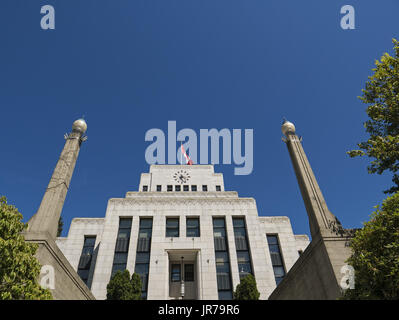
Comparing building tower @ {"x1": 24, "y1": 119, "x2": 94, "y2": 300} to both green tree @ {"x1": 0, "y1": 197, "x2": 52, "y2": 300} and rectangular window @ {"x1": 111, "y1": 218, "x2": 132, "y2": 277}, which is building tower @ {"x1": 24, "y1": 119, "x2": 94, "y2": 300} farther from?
rectangular window @ {"x1": 111, "y1": 218, "x2": 132, "y2": 277}

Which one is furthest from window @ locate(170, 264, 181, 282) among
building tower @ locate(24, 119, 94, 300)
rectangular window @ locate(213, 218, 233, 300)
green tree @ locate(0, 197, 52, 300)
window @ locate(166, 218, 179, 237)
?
green tree @ locate(0, 197, 52, 300)

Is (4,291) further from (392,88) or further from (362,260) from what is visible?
(392,88)

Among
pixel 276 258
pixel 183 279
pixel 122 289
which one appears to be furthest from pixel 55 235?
pixel 276 258

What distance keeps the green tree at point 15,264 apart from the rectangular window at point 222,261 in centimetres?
2358

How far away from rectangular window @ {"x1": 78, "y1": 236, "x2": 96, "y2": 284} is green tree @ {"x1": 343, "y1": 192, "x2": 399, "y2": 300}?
32971mm

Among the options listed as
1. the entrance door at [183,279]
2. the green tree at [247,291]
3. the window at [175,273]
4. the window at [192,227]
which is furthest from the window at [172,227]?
the green tree at [247,291]

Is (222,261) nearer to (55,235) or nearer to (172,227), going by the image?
(172,227)

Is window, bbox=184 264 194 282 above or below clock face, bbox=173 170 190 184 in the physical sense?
below

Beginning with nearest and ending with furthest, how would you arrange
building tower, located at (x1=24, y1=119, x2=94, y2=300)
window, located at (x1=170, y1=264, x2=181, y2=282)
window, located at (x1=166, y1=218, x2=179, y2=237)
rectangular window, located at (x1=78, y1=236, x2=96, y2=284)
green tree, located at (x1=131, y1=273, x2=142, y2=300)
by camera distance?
building tower, located at (x1=24, y1=119, x2=94, y2=300) < green tree, located at (x1=131, y1=273, x2=142, y2=300) < window, located at (x1=170, y1=264, x2=181, y2=282) < rectangular window, located at (x1=78, y1=236, x2=96, y2=284) < window, located at (x1=166, y1=218, x2=179, y2=237)

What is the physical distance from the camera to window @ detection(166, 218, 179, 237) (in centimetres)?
3488

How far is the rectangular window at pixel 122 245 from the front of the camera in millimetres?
31469

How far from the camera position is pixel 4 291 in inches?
374
